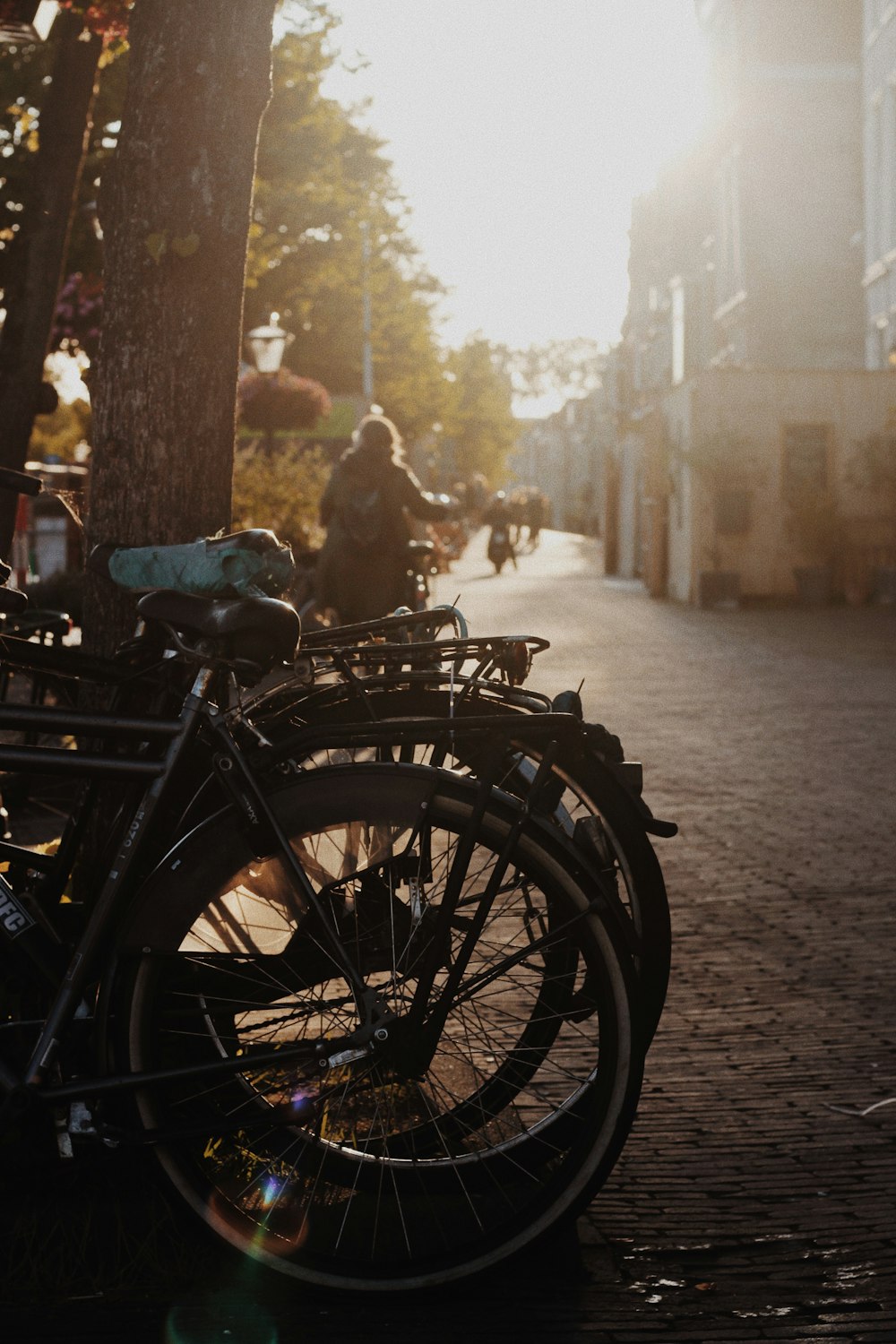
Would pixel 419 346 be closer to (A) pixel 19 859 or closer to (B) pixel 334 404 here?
(B) pixel 334 404

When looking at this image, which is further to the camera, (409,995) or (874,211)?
(874,211)

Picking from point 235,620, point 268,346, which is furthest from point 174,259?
point 268,346

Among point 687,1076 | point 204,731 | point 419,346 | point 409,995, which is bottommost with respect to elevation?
point 687,1076

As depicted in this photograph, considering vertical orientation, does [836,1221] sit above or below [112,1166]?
below

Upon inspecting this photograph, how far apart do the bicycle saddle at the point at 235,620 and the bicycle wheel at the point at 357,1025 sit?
219mm

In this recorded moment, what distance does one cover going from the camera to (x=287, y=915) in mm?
2762

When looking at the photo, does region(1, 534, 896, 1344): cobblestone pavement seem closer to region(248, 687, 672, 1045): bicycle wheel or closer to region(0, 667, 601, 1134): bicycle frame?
region(0, 667, 601, 1134): bicycle frame

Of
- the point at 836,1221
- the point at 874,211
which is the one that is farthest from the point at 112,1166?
the point at 874,211

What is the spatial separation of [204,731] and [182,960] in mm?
366

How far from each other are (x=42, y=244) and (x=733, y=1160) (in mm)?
5990

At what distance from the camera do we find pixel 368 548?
10172 millimetres

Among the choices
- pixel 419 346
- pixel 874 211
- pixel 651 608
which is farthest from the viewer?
pixel 419 346

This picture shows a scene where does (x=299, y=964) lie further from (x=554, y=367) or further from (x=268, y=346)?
→ (x=554, y=367)

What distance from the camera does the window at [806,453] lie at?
27172 millimetres
